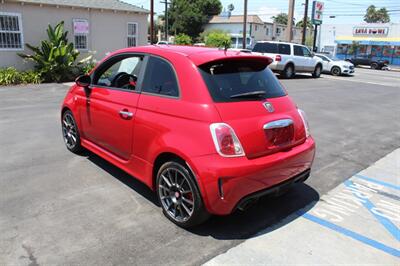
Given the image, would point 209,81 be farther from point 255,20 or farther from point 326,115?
point 255,20

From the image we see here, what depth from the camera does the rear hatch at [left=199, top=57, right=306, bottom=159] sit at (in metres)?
3.40

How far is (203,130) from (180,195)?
77 centimetres

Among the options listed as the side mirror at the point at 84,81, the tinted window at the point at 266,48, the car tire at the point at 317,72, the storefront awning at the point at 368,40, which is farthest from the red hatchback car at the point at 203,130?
the storefront awning at the point at 368,40

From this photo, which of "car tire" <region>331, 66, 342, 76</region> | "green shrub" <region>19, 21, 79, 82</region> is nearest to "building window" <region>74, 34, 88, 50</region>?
"green shrub" <region>19, 21, 79, 82</region>

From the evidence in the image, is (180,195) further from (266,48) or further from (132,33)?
(266,48)

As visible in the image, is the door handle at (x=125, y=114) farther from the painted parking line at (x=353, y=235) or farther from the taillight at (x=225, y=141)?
the painted parking line at (x=353, y=235)

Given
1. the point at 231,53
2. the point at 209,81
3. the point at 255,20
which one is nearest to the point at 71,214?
the point at 209,81

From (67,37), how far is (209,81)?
14980 millimetres

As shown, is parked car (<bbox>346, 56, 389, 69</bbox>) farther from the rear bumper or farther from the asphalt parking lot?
the rear bumper

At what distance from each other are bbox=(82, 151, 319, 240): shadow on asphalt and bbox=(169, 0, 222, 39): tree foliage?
2541 inches

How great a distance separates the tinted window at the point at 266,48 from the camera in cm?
2086

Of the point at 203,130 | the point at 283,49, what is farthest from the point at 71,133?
the point at 283,49

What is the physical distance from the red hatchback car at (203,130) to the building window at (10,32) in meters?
12.7

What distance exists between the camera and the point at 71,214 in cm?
384
